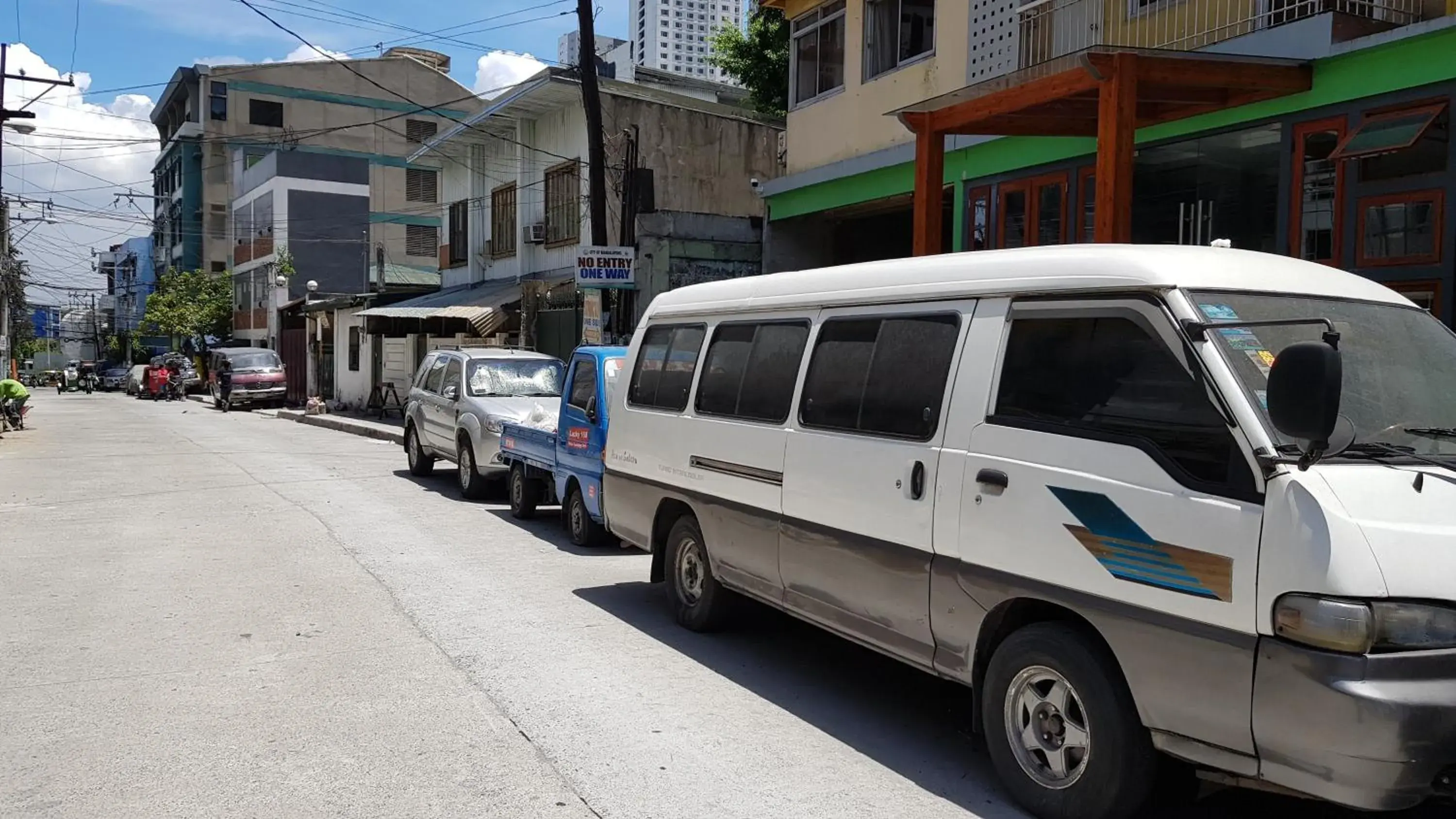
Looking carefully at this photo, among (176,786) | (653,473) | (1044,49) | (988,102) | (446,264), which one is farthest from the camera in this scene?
(446,264)

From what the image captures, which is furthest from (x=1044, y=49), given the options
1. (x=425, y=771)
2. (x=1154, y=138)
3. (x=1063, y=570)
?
(x=425, y=771)

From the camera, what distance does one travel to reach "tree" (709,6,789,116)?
26.3 m

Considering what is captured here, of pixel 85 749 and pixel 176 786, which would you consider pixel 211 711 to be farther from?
pixel 176 786

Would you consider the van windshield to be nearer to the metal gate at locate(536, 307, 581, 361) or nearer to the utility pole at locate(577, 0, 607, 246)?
the utility pole at locate(577, 0, 607, 246)

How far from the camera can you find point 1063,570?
4172 mm

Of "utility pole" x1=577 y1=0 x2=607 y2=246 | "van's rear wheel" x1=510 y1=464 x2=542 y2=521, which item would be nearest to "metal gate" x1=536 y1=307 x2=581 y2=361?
"utility pole" x1=577 y1=0 x2=607 y2=246

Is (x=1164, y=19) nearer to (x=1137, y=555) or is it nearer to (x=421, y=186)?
(x=1137, y=555)

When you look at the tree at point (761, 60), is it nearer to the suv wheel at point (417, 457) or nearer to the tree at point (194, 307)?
the suv wheel at point (417, 457)

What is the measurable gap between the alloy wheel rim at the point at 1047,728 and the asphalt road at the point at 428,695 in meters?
0.25

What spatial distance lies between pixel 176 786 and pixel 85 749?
2.42 ft

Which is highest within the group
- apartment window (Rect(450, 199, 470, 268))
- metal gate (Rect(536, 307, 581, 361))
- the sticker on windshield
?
apartment window (Rect(450, 199, 470, 268))

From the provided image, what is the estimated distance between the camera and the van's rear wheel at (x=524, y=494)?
11.8m

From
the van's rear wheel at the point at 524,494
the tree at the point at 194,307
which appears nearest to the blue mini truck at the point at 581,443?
the van's rear wheel at the point at 524,494

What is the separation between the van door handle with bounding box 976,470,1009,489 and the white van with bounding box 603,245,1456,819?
0.03 feet
